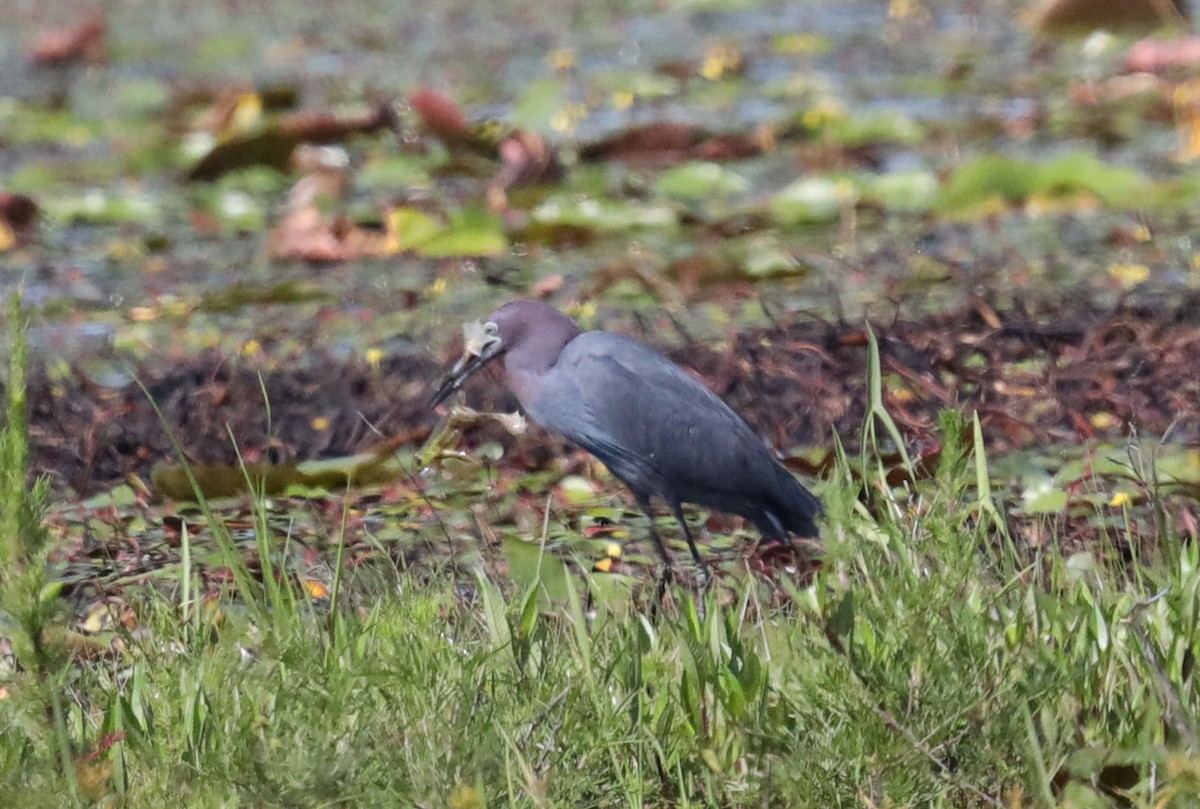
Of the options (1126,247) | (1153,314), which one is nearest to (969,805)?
(1153,314)

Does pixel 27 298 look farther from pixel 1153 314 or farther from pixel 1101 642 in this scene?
pixel 1101 642

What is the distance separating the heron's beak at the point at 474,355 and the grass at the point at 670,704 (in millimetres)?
903

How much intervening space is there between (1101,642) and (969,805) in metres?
0.34

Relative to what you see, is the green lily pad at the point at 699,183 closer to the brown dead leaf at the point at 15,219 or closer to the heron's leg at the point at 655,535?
the brown dead leaf at the point at 15,219

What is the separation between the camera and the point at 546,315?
3.27m

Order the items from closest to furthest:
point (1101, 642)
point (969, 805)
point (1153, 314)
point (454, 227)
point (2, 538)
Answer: point (2, 538) → point (969, 805) → point (1101, 642) → point (1153, 314) → point (454, 227)

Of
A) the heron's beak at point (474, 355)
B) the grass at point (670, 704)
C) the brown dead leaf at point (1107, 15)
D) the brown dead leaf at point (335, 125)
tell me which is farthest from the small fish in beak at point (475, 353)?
the brown dead leaf at point (1107, 15)

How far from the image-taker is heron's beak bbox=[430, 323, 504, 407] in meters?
3.27

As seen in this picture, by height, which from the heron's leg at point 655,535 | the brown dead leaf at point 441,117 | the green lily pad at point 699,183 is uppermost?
the heron's leg at point 655,535

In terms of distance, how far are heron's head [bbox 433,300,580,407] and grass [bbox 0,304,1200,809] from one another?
34.3 inches

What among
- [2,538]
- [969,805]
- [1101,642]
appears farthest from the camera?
[1101,642]

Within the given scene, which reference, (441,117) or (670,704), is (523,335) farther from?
(441,117)

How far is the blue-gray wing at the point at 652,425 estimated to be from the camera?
3.19 metres

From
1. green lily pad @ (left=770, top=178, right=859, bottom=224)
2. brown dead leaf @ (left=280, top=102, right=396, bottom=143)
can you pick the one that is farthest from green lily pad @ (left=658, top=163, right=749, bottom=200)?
brown dead leaf @ (left=280, top=102, right=396, bottom=143)
